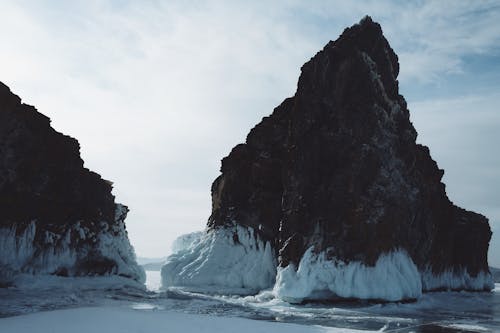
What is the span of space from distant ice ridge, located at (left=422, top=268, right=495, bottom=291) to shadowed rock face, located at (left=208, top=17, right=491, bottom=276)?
127cm

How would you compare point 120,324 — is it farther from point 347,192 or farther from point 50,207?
point 50,207

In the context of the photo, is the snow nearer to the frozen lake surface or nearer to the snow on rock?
the frozen lake surface

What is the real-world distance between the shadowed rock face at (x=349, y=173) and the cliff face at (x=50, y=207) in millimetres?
15223

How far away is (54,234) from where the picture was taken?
47094 millimetres

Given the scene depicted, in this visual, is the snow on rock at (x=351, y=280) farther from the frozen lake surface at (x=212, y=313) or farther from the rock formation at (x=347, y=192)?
the frozen lake surface at (x=212, y=313)

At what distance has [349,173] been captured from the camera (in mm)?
44938

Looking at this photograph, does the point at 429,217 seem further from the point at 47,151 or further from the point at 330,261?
the point at 47,151

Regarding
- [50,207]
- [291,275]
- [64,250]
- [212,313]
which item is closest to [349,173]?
[291,275]

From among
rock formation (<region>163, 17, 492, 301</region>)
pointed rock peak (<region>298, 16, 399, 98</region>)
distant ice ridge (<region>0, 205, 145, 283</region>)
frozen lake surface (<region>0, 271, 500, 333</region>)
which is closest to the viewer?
frozen lake surface (<region>0, 271, 500, 333</region>)

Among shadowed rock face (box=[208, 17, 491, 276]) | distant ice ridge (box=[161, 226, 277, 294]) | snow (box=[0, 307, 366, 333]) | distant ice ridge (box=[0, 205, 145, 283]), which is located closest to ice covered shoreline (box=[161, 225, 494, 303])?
distant ice ridge (box=[161, 226, 277, 294])

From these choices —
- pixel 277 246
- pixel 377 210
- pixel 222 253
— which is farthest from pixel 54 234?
pixel 377 210

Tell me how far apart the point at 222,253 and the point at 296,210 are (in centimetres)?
1526

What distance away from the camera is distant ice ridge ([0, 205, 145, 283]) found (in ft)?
141

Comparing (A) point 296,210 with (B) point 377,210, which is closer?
(B) point 377,210
